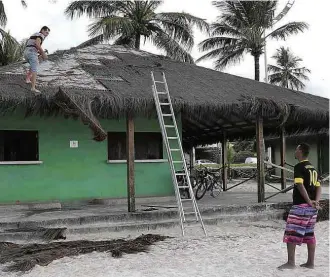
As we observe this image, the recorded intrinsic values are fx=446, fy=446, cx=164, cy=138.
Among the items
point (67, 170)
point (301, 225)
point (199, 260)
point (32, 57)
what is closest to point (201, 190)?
point (67, 170)

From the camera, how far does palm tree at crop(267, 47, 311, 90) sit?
140ft

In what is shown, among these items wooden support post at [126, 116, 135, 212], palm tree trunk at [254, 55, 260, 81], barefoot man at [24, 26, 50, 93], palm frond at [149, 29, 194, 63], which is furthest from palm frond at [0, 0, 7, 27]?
wooden support post at [126, 116, 135, 212]

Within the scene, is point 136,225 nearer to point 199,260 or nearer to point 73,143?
point 199,260

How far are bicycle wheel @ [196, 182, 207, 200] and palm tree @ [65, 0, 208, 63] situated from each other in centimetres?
1220

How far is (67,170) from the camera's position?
1159 cm

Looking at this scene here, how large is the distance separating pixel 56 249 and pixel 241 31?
23.7 m

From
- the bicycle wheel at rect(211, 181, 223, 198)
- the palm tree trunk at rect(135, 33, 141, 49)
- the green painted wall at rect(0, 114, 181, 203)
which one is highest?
the palm tree trunk at rect(135, 33, 141, 49)

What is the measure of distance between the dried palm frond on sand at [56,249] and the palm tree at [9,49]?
22144mm

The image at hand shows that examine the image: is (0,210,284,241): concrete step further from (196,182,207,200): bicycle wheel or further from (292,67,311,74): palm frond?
(292,67,311,74): palm frond

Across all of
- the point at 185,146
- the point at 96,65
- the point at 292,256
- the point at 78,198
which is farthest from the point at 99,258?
the point at 185,146

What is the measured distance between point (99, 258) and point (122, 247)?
2.15 feet

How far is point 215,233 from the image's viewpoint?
873 centimetres

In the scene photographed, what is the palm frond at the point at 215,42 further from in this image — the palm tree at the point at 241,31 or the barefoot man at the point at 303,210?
the barefoot man at the point at 303,210

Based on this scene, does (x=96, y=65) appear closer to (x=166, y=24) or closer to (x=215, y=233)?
(x=215, y=233)
